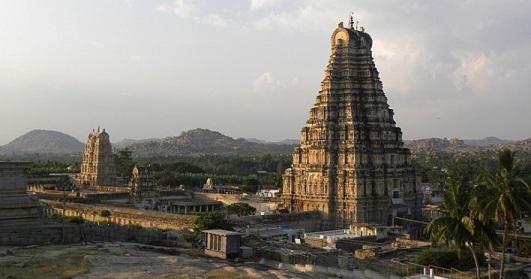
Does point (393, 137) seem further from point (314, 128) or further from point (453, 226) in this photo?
point (453, 226)

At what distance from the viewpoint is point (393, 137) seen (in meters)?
51.3

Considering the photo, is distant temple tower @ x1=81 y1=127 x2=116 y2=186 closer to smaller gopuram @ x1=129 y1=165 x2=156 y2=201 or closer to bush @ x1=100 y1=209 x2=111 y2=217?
smaller gopuram @ x1=129 y1=165 x2=156 y2=201

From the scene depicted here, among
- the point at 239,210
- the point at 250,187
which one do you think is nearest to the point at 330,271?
the point at 239,210

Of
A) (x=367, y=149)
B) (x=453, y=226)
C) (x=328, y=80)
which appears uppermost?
(x=328, y=80)

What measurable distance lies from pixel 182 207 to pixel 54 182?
24.6 metres

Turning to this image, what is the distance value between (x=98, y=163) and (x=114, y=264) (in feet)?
194

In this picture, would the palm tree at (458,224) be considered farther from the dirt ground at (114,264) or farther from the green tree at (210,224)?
the green tree at (210,224)

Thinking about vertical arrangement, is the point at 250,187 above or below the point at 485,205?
above

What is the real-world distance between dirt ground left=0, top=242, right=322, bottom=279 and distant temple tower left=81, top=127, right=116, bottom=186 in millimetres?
53994

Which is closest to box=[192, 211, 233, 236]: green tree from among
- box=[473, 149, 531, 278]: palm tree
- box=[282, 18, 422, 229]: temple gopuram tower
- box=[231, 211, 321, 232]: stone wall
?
box=[231, 211, 321, 232]: stone wall

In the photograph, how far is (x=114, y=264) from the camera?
21.9 m

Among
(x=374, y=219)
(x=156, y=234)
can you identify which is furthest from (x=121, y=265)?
(x=374, y=219)

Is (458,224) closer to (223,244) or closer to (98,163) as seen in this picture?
(223,244)

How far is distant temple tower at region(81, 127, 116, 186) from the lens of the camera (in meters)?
78.7
